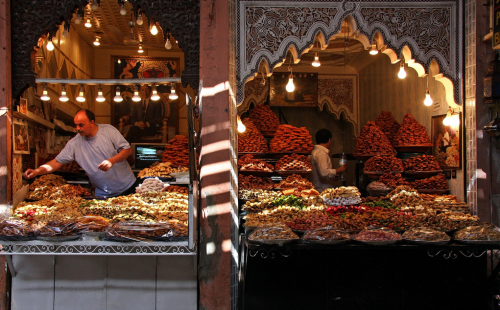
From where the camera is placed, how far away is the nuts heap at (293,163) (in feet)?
18.2

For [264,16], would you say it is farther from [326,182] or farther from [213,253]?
[326,182]

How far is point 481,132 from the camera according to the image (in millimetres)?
3918

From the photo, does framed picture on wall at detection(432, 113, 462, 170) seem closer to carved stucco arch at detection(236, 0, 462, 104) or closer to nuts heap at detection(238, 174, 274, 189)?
carved stucco arch at detection(236, 0, 462, 104)

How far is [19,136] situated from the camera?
4074mm

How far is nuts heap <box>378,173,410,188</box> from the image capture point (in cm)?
520

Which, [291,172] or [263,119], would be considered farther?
[263,119]

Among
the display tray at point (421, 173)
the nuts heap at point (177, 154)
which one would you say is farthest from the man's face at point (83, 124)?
the display tray at point (421, 173)

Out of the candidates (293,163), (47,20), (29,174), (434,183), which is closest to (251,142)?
(293,163)

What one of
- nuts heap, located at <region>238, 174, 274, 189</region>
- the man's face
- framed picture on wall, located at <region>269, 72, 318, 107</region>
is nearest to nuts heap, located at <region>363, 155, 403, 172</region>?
nuts heap, located at <region>238, 174, 274, 189</region>

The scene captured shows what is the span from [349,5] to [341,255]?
7.37 feet

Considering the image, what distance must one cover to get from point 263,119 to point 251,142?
1.21 metres

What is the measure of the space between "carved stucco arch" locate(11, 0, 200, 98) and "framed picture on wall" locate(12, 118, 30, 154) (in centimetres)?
30

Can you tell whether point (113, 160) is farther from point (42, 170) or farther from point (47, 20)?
point (47, 20)

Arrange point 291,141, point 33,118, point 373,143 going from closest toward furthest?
point 33,118 < point 291,141 < point 373,143
